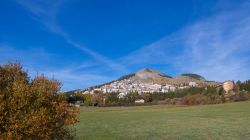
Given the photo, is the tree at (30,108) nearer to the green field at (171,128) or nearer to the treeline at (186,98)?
the green field at (171,128)

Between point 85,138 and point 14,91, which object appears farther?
point 85,138

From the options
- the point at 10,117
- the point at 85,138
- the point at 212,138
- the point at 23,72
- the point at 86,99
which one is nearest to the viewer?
the point at 10,117

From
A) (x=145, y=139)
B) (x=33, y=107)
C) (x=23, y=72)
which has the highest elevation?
(x=23, y=72)

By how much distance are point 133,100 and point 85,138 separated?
153m

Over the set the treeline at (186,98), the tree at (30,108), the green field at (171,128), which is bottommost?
the green field at (171,128)

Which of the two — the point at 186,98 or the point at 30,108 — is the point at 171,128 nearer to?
the point at 30,108

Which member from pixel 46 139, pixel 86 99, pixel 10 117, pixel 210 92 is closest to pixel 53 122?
pixel 46 139

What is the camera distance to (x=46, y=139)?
14836 mm

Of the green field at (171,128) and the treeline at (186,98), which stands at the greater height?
the treeline at (186,98)

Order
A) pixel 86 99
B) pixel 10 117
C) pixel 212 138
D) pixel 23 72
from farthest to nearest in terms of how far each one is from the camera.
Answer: pixel 86 99 < pixel 212 138 < pixel 23 72 < pixel 10 117

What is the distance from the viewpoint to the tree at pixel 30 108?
45.8 ft

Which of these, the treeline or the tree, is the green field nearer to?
the tree

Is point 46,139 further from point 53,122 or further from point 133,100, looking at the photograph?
point 133,100

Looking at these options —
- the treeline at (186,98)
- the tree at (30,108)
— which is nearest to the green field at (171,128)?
the tree at (30,108)
